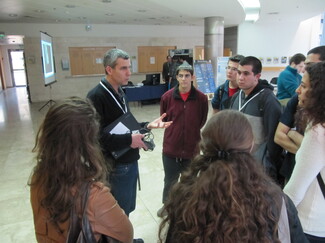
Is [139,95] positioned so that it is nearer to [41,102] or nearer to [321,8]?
[41,102]

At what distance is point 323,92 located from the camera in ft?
3.90

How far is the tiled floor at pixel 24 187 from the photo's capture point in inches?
99.6

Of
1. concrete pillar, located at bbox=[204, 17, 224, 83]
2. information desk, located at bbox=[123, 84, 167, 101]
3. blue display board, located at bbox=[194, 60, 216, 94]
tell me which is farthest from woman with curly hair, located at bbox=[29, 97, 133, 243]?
concrete pillar, located at bbox=[204, 17, 224, 83]

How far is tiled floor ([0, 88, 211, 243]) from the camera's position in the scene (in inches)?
99.6

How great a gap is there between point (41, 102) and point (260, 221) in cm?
1035

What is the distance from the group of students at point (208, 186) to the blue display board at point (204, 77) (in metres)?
5.70

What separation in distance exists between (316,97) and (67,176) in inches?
45.8

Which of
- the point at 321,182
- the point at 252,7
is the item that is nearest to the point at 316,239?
the point at 321,182

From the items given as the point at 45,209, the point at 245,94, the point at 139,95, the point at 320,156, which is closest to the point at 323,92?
the point at 320,156

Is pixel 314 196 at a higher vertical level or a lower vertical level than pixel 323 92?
lower

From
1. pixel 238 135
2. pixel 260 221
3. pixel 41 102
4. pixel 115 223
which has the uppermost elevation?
pixel 238 135

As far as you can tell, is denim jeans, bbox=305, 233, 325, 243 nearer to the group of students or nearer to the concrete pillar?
the group of students

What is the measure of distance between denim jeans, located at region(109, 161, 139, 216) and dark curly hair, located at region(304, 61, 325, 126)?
1.31m

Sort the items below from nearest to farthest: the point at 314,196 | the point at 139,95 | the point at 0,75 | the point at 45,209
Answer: the point at 45,209 → the point at 314,196 → the point at 139,95 → the point at 0,75
